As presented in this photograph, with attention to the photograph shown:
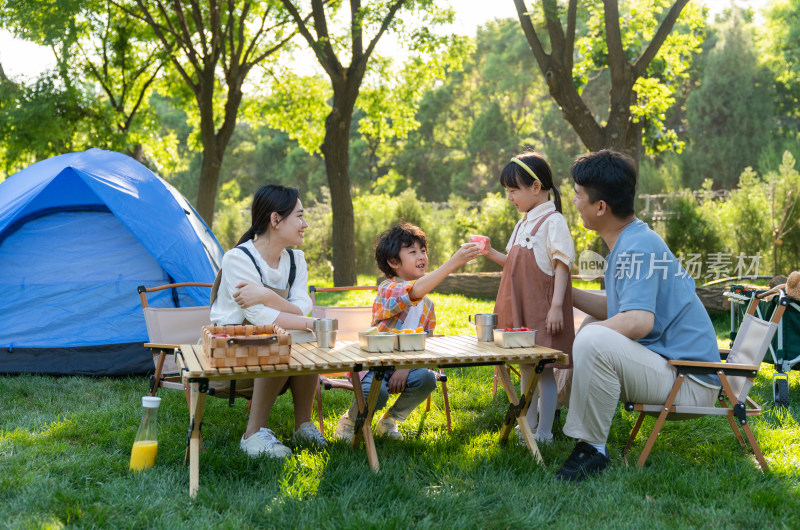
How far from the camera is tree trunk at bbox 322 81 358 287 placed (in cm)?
1033

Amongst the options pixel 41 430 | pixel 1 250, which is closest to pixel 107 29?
pixel 1 250

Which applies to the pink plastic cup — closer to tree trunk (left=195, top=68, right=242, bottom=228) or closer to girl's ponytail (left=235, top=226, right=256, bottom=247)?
girl's ponytail (left=235, top=226, right=256, bottom=247)

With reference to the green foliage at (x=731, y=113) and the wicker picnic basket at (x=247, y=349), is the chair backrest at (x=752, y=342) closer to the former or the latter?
the wicker picnic basket at (x=247, y=349)

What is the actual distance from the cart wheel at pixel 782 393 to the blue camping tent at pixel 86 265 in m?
4.15

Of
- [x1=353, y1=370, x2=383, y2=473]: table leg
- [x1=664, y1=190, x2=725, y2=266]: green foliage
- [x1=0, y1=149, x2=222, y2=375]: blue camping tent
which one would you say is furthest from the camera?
[x1=664, y1=190, x2=725, y2=266]: green foliage

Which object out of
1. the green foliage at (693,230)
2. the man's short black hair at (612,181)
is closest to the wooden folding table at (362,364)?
the man's short black hair at (612,181)

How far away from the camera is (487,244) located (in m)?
3.63

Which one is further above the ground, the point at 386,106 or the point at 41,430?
the point at 386,106

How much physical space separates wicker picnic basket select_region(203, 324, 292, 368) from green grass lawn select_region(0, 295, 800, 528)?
0.55 metres

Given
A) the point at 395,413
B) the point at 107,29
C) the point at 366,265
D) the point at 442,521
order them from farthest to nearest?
the point at 366,265 < the point at 107,29 < the point at 395,413 < the point at 442,521

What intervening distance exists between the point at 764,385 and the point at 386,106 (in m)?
9.37

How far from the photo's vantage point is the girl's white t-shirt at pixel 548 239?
361 centimetres

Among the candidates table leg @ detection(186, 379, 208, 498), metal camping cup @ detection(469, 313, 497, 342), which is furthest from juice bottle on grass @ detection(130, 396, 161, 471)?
metal camping cup @ detection(469, 313, 497, 342)

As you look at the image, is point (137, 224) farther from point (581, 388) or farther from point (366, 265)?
point (366, 265)
